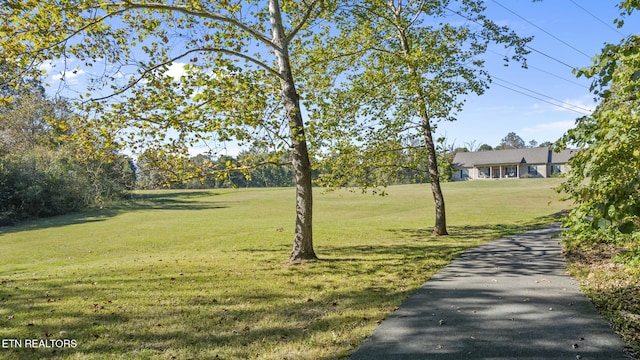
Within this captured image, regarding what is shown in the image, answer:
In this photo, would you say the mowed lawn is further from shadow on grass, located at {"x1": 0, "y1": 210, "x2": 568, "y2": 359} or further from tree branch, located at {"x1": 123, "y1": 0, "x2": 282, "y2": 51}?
tree branch, located at {"x1": 123, "y1": 0, "x2": 282, "y2": 51}

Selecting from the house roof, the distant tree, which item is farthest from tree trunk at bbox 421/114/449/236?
the distant tree

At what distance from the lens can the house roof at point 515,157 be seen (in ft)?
243

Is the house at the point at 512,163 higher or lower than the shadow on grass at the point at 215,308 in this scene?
higher

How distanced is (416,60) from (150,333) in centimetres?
1046

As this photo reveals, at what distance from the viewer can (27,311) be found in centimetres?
625

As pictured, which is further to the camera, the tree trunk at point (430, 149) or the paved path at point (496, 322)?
the tree trunk at point (430, 149)

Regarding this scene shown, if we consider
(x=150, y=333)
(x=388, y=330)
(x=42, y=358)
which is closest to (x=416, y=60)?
(x=388, y=330)

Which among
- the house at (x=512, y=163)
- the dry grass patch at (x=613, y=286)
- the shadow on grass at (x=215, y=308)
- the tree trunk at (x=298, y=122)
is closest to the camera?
the shadow on grass at (x=215, y=308)

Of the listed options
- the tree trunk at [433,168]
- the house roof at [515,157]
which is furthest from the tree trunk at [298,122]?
the house roof at [515,157]

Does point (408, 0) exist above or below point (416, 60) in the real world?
above

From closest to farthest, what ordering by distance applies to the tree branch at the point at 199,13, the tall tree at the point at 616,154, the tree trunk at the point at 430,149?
the tall tree at the point at 616,154
the tree branch at the point at 199,13
the tree trunk at the point at 430,149

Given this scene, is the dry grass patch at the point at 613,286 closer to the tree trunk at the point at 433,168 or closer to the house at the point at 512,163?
the tree trunk at the point at 433,168

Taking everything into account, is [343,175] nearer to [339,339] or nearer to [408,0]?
[408,0]

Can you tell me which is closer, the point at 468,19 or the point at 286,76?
the point at 286,76
